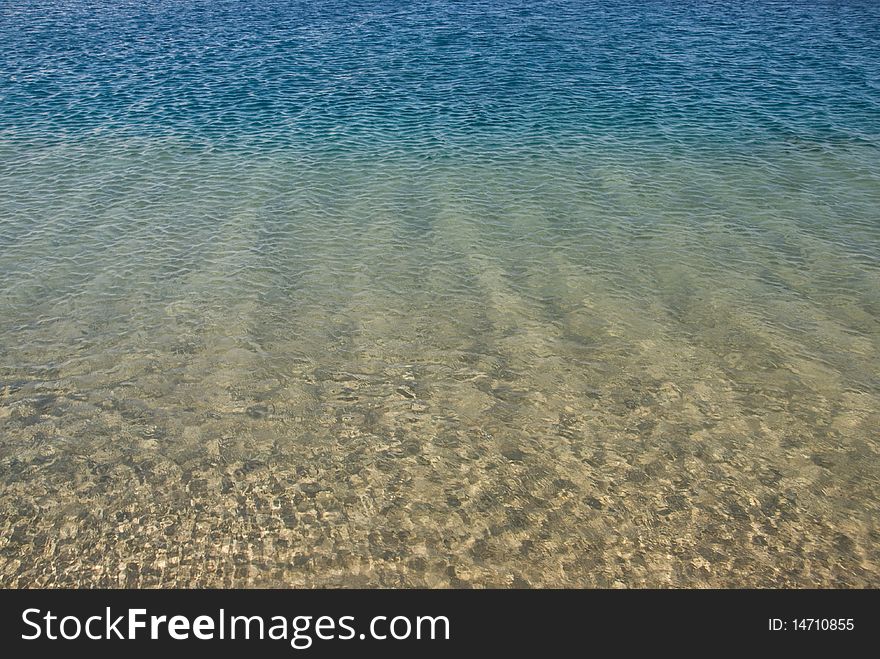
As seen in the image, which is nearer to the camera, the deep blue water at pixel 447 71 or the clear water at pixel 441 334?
the clear water at pixel 441 334

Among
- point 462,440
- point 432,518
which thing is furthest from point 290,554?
point 462,440

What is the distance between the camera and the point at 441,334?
12.5 m

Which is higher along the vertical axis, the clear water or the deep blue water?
the clear water

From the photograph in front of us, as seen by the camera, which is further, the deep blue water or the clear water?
the deep blue water

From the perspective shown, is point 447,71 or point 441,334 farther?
point 447,71

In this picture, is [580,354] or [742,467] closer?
[742,467]

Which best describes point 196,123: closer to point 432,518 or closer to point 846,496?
point 432,518

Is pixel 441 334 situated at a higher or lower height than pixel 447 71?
higher

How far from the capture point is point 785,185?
18.3 m

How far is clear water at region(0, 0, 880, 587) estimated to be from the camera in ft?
28.1

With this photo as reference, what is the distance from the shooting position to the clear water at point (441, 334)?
8578mm

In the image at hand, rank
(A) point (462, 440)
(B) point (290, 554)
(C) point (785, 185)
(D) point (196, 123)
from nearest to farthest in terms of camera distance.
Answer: (B) point (290, 554) → (A) point (462, 440) → (C) point (785, 185) → (D) point (196, 123)

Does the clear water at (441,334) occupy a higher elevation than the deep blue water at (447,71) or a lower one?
higher

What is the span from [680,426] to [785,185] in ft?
36.4
